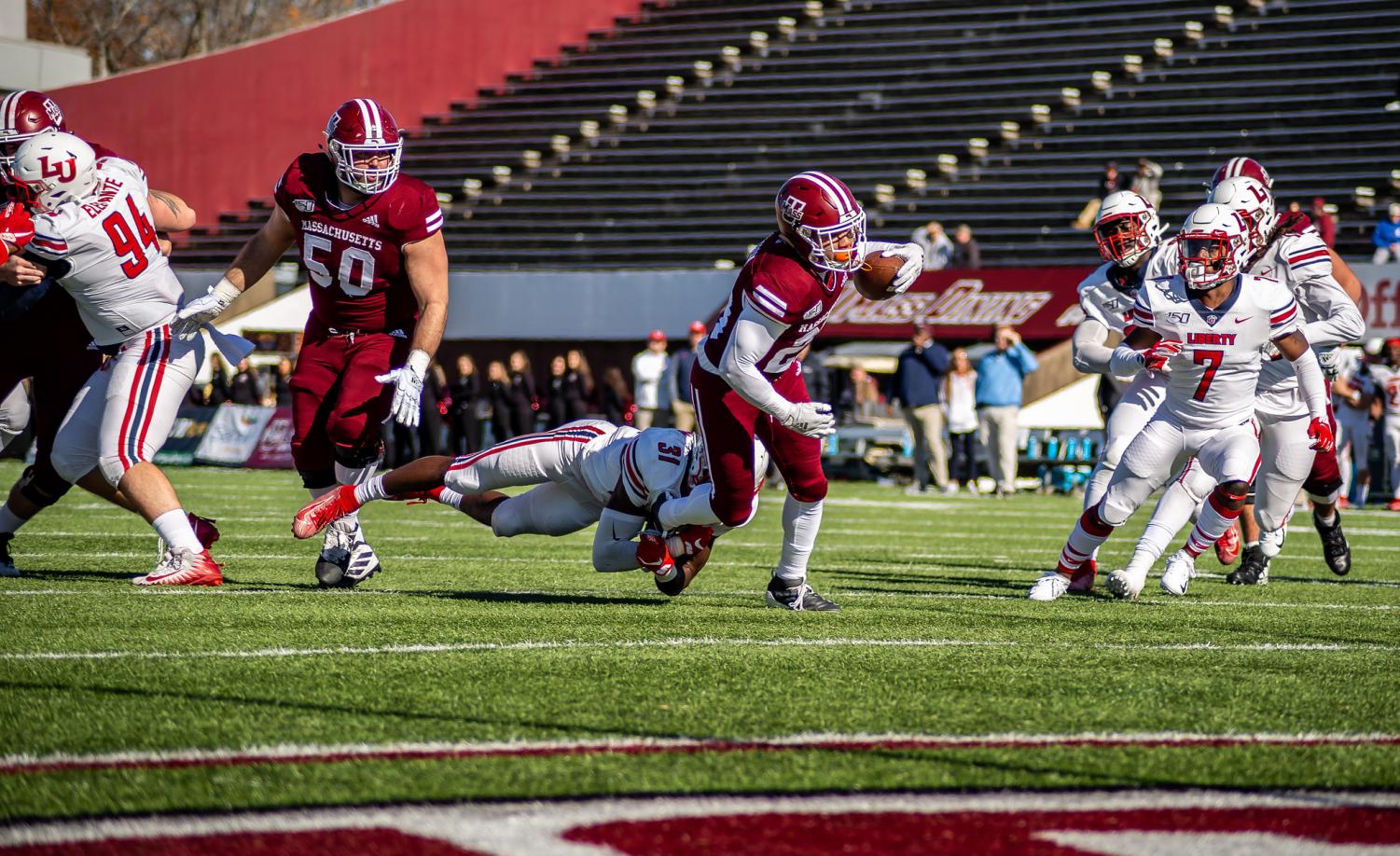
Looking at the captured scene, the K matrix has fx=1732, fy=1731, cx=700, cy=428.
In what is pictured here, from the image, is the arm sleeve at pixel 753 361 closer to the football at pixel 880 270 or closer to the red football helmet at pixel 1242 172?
the football at pixel 880 270

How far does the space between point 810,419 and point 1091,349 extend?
8.85ft

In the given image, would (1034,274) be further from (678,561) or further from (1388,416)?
(678,561)

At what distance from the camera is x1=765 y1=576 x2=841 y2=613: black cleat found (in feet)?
22.5

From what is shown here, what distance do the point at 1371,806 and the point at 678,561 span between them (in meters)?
3.67

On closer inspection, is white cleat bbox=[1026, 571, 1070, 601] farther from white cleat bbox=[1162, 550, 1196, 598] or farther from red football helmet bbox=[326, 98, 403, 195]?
red football helmet bbox=[326, 98, 403, 195]

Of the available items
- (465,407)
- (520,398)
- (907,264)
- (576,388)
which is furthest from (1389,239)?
(907,264)

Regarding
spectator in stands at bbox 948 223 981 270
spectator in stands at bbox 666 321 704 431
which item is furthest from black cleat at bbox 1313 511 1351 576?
spectator in stands at bbox 948 223 981 270

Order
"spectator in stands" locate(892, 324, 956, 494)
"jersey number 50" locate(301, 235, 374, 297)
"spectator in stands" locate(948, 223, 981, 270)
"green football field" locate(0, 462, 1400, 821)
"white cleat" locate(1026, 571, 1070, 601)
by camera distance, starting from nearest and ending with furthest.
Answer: "green football field" locate(0, 462, 1400, 821), "jersey number 50" locate(301, 235, 374, 297), "white cleat" locate(1026, 571, 1070, 601), "spectator in stands" locate(892, 324, 956, 494), "spectator in stands" locate(948, 223, 981, 270)

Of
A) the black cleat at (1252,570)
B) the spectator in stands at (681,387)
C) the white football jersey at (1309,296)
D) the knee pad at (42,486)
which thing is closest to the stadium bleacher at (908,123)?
the spectator in stands at (681,387)

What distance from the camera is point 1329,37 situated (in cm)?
2647

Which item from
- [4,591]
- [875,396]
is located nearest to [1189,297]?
[4,591]

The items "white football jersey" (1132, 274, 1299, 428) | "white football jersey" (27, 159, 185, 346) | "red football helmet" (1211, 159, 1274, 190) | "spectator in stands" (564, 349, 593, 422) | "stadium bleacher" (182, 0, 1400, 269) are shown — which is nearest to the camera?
"white football jersey" (27, 159, 185, 346)

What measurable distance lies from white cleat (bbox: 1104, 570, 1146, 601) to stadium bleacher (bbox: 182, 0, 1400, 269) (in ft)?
51.3

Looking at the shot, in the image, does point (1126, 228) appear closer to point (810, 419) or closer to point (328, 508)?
point (810, 419)
